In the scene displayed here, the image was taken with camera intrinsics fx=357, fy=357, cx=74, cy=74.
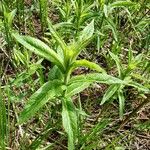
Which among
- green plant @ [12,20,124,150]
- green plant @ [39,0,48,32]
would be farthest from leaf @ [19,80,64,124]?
green plant @ [39,0,48,32]

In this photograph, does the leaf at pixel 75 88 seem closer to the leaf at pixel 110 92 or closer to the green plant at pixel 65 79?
the green plant at pixel 65 79

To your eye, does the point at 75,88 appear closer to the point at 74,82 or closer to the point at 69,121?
the point at 74,82

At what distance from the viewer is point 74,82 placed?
1.25 meters

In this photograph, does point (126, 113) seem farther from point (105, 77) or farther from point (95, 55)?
point (105, 77)

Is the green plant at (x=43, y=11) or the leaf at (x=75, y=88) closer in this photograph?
the leaf at (x=75, y=88)

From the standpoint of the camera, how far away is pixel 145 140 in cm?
182

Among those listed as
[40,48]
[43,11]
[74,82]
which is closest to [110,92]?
[74,82]

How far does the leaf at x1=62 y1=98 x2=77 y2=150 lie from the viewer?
1.14 meters

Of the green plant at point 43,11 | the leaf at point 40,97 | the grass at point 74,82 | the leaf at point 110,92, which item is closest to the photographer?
the leaf at point 40,97

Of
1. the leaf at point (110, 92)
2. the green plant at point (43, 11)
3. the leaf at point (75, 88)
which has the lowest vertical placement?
the leaf at point (110, 92)

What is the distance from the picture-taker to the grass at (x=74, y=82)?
4.03 ft

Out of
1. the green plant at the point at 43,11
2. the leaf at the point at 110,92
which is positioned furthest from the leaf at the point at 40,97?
the green plant at the point at 43,11

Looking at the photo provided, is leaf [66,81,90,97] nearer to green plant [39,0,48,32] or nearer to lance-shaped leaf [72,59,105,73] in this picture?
lance-shaped leaf [72,59,105,73]

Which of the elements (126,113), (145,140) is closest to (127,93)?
(126,113)
